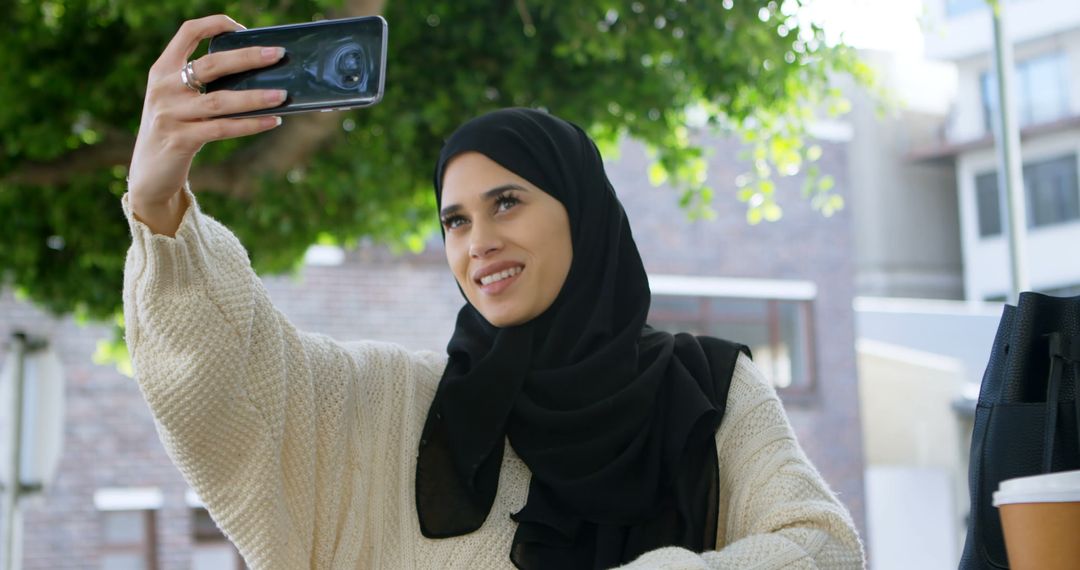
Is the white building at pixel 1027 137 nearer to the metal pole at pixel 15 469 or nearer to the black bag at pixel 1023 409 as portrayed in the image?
the metal pole at pixel 15 469

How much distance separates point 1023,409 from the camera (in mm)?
1924

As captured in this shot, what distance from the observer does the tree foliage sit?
623cm

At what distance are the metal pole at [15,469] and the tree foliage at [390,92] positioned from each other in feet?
2.48

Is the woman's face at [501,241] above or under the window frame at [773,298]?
above

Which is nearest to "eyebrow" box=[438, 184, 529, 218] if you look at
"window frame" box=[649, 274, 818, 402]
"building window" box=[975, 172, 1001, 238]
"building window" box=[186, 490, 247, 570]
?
"building window" box=[186, 490, 247, 570]

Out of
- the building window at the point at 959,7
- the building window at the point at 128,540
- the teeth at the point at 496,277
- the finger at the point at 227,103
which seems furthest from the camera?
the building window at the point at 959,7

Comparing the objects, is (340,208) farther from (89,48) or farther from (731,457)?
(731,457)

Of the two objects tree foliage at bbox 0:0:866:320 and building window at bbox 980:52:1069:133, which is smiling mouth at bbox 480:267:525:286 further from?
building window at bbox 980:52:1069:133

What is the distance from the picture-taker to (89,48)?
6.50 meters

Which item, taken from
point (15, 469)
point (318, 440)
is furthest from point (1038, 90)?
point (318, 440)

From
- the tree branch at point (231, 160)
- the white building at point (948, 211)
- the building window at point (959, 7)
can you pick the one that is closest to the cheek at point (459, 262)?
the tree branch at point (231, 160)

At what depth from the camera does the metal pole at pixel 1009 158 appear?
6641mm

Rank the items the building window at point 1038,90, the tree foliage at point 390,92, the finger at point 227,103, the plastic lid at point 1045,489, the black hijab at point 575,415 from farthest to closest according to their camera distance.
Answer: the building window at point 1038,90
the tree foliage at point 390,92
the black hijab at point 575,415
the finger at point 227,103
the plastic lid at point 1045,489

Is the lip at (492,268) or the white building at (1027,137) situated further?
the white building at (1027,137)
